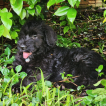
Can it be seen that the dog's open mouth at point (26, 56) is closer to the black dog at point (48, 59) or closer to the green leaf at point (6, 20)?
the black dog at point (48, 59)

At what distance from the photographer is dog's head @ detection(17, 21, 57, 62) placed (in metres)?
2.38

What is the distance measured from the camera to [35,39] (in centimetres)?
250

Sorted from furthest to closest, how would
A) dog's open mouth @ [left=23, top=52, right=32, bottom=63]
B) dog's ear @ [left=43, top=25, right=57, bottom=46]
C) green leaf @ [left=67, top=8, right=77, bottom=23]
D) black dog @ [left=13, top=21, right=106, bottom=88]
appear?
dog's ear @ [left=43, top=25, right=57, bottom=46] < dog's open mouth @ [left=23, top=52, right=32, bottom=63] < black dog @ [left=13, top=21, right=106, bottom=88] < green leaf @ [left=67, top=8, right=77, bottom=23]

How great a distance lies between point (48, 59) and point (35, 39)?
1.48 ft

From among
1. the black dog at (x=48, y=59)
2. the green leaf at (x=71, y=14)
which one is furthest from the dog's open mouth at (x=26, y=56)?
the green leaf at (x=71, y=14)

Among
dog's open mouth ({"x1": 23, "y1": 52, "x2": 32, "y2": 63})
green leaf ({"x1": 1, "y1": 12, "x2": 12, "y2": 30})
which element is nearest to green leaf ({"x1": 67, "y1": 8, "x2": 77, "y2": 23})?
green leaf ({"x1": 1, "y1": 12, "x2": 12, "y2": 30})

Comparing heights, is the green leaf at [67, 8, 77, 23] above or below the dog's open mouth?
above

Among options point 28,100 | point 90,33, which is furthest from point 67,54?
point 90,33

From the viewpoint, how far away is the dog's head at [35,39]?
2.38m

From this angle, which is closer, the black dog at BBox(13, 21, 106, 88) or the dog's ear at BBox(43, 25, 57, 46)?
the black dog at BBox(13, 21, 106, 88)

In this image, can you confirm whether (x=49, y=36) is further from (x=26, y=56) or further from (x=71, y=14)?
(x=71, y=14)

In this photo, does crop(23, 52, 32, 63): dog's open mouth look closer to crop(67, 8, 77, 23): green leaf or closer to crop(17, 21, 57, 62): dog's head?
crop(17, 21, 57, 62): dog's head

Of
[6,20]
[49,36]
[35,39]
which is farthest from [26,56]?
[6,20]

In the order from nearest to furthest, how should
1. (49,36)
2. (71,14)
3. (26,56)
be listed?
1. (71,14)
2. (26,56)
3. (49,36)
